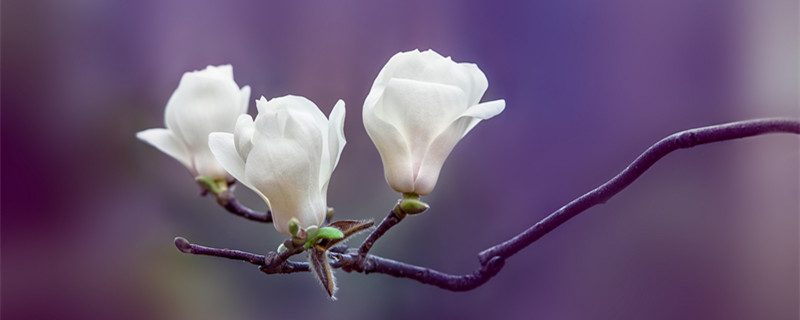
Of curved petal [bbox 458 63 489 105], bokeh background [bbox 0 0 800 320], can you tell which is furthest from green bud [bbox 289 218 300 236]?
bokeh background [bbox 0 0 800 320]

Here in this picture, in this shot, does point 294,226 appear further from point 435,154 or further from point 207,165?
point 207,165

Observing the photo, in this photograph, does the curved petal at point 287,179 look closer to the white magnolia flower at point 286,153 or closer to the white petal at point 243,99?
the white magnolia flower at point 286,153

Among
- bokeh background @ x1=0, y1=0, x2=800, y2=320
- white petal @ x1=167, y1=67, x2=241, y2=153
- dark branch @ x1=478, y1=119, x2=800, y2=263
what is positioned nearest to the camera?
dark branch @ x1=478, y1=119, x2=800, y2=263

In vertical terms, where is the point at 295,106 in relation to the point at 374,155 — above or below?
above

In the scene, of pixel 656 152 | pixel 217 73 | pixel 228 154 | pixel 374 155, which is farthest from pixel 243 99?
pixel 374 155

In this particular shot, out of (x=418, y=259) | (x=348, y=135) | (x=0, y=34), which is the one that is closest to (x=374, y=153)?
(x=348, y=135)

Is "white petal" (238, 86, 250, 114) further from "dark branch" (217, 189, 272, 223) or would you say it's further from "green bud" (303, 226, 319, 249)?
"green bud" (303, 226, 319, 249)

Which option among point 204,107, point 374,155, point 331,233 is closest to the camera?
point 331,233
